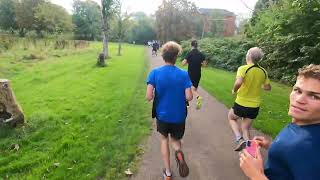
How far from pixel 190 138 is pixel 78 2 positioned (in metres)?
87.4

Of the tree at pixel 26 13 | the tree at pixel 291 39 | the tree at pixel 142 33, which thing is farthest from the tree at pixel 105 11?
the tree at pixel 142 33

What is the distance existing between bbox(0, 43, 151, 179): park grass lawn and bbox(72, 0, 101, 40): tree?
235 ft

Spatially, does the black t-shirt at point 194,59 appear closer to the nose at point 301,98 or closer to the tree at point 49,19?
the nose at point 301,98

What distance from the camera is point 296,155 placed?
1.80 meters

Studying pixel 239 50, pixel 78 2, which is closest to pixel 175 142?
pixel 239 50

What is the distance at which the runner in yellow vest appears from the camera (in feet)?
19.6

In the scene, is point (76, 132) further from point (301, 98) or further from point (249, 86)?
point (301, 98)

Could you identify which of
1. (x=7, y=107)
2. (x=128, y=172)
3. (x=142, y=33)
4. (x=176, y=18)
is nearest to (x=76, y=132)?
(x=7, y=107)

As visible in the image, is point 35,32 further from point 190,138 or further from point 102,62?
point 190,138

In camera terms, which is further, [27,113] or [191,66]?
[191,66]

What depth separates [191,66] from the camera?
35.1ft

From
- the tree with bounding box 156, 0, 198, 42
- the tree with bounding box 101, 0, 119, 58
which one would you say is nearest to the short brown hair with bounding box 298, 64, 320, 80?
the tree with bounding box 101, 0, 119, 58

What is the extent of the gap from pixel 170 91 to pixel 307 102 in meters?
3.09

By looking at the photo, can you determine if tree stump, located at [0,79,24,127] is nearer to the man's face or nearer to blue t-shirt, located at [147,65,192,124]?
blue t-shirt, located at [147,65,192,124]
